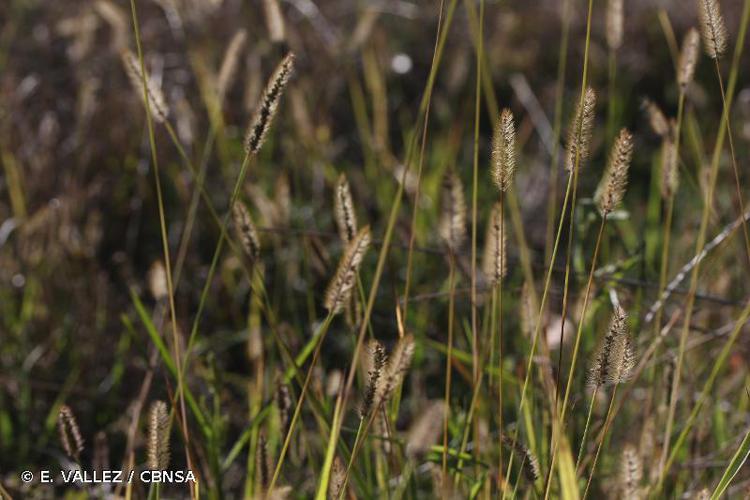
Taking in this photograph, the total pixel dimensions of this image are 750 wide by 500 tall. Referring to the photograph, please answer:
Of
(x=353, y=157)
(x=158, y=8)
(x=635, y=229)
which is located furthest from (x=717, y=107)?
(x=158, y=8)

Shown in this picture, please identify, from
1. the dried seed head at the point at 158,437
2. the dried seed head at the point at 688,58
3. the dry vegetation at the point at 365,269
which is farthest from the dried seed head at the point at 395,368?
the dried seed head at the point at 688,58

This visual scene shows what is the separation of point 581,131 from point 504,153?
9cm

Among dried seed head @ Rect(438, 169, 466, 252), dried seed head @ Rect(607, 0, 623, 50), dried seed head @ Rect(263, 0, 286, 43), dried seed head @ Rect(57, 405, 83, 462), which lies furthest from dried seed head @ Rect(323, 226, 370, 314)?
dried seed head @ Rect(607, 0, 623, 50)

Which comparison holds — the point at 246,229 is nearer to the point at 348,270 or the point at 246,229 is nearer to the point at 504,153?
the point at 348,270

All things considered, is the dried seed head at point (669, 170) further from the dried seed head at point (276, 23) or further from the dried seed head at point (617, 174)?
the dried seed head at point (276, 23)

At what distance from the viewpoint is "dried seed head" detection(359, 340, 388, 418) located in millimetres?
905

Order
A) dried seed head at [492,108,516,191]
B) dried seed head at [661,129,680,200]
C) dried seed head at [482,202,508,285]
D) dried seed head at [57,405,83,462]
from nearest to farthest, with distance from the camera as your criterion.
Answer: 1. dried seed head at [492,108,516,191]
2. dried seed head at [482,202,508,285]
3. dried seed head at [57,405,83,462]
4. dried seed head at [661,129,680,200]

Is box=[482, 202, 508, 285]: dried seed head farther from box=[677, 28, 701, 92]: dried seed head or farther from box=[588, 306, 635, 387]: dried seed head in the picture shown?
box=[677, 28, 701, 92]: dried seed head

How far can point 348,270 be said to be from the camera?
3.09 ft

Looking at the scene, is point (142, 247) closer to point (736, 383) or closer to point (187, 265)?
point (187, 265)

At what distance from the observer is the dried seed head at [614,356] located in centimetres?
89

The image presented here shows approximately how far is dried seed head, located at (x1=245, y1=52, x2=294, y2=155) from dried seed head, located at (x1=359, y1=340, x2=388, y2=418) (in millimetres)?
259

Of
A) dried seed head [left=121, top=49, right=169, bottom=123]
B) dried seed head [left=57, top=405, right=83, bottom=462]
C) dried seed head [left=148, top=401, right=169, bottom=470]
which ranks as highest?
dried seed head [left=121, top=49, right=169, bottom=123]

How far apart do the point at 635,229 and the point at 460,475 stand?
5.44 feet
